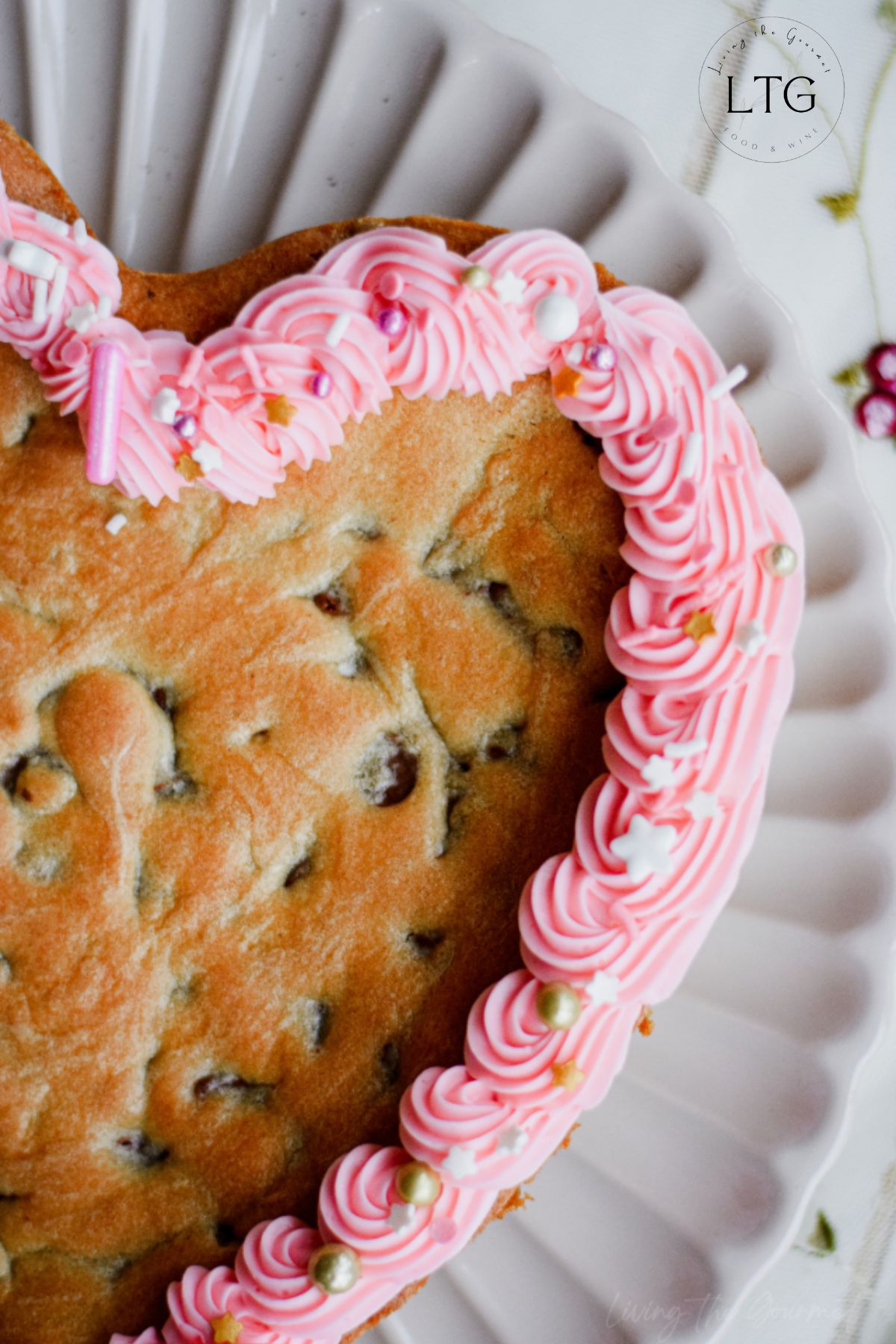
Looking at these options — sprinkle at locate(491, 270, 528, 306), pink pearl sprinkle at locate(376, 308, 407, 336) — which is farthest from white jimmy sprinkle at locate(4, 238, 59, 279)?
sprinkle at locate(491, 270, 528, 306)

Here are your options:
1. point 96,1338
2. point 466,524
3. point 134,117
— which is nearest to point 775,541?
point 466,524

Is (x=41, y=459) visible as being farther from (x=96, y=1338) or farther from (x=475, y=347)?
(x=96, y=1338)

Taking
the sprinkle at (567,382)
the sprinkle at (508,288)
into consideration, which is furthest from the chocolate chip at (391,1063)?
the sprinkle at (508,288)

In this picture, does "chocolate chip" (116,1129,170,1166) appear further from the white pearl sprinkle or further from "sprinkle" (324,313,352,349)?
the white pearl sprinkle

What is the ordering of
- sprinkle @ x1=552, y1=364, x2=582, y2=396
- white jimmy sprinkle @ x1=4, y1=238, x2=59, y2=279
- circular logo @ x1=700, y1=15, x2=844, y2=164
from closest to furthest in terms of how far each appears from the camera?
1. white jimmy sprinkle @ x1=4, y1=238, x2=59, y2=279
2. sprinkle @ x1=552, y1=364, x2=582, y2=396
3. circular logo @ x1=700, y1=15, x2=844, y2=164

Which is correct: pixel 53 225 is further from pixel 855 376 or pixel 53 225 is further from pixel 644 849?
pixel 855 376
